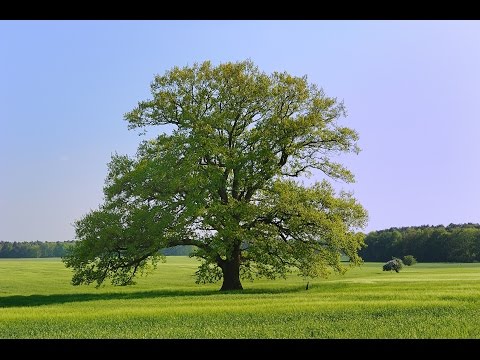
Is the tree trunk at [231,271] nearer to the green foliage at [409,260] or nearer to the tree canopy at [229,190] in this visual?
the tree canopy at [229,190]

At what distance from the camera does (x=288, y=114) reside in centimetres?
3350

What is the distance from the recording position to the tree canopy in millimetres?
30812

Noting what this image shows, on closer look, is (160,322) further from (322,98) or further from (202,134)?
(322,98)

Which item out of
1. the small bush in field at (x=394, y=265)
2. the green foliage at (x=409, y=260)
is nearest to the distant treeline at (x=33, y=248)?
the green foliage at (x=409, y=260)

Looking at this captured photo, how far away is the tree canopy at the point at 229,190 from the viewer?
30812 millimetres

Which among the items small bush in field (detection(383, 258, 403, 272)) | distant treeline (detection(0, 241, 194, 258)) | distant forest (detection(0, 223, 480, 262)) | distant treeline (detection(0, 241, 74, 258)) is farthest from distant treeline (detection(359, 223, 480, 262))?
distant treeline (detection(0, 241, 74, 258))

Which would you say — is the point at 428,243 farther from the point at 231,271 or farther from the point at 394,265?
the point at 231,271

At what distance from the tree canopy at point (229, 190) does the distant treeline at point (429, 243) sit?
26.1m

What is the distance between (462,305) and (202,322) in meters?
9.65

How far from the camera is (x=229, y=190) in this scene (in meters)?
32.6

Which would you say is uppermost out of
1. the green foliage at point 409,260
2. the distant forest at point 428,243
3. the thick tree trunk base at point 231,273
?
the distant forest at point 428,243

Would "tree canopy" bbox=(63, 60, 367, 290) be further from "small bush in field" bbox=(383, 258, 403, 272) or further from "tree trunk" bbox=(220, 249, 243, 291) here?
"small bush in field" bbox=(383, 258, 403, 272)

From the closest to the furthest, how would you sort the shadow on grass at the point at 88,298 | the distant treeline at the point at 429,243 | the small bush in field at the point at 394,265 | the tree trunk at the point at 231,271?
the shadow on grass at the point at 88,298
the tree trunk at the point at 231,271
the small bush in field at the point at 394,265
the distant treeline at the point at 429,243

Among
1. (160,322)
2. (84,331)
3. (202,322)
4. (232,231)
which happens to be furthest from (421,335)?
(232,231)
